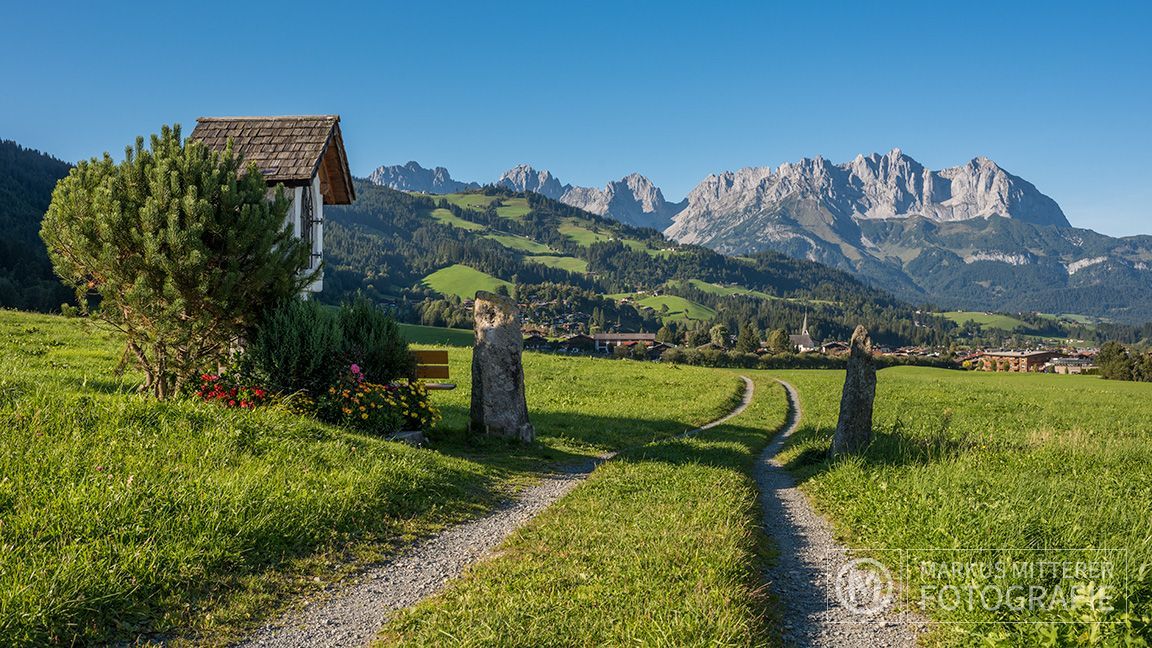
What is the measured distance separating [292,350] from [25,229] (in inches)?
5072

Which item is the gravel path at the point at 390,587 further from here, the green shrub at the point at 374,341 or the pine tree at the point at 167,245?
the pine tree at the point at 167,245

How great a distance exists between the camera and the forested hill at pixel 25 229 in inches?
2298

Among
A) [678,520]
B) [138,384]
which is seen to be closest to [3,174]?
[138,384]

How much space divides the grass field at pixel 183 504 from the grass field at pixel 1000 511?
234 inches

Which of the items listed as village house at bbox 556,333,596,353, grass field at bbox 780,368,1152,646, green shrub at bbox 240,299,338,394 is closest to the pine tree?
green shrub at bbox 240,299,338,394

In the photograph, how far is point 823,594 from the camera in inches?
298

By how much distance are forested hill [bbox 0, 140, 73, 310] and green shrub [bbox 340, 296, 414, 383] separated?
953 cm

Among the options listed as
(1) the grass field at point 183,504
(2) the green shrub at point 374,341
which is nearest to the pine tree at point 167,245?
(1) the grass field at point 183,504

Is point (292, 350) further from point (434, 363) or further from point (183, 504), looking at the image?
point (434, 363)

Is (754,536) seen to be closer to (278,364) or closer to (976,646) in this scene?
(976,646)

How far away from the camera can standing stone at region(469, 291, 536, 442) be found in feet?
53.1

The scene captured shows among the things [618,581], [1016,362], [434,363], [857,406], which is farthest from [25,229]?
[1016,362]

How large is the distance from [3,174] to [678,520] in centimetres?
17650

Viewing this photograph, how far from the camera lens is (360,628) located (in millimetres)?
6223
